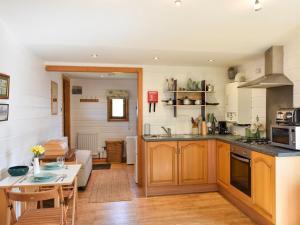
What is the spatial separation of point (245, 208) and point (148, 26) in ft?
8.40

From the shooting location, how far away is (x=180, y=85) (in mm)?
4355

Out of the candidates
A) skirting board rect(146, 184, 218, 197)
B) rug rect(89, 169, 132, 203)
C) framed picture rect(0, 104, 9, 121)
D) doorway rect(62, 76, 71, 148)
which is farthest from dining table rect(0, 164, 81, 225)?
doorway rect(62, 76, 71, 148)

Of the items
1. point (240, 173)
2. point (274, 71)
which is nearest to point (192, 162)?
point (240, 173)

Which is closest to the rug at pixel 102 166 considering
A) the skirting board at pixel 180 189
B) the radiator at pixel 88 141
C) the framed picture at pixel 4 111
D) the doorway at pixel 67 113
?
the radiator at pixel 88 141

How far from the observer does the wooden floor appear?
114 inches

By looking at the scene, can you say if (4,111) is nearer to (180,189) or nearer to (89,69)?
(89,69)

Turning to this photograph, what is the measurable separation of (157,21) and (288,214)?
244 centimetres

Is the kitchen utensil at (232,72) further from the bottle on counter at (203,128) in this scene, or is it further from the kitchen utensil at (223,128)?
the bottle on counter at (203,128)

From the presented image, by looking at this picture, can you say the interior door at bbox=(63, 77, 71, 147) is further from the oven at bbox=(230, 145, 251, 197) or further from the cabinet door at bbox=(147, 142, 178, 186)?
the oven at bbox=(230, 145, 251, 197)

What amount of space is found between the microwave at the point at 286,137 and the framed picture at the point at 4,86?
2.98 meters

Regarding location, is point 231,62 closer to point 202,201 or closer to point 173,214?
point 202,201

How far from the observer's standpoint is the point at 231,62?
404 cm

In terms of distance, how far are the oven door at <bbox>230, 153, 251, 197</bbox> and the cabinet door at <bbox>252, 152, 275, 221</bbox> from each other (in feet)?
0.39

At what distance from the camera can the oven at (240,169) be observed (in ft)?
9.67
